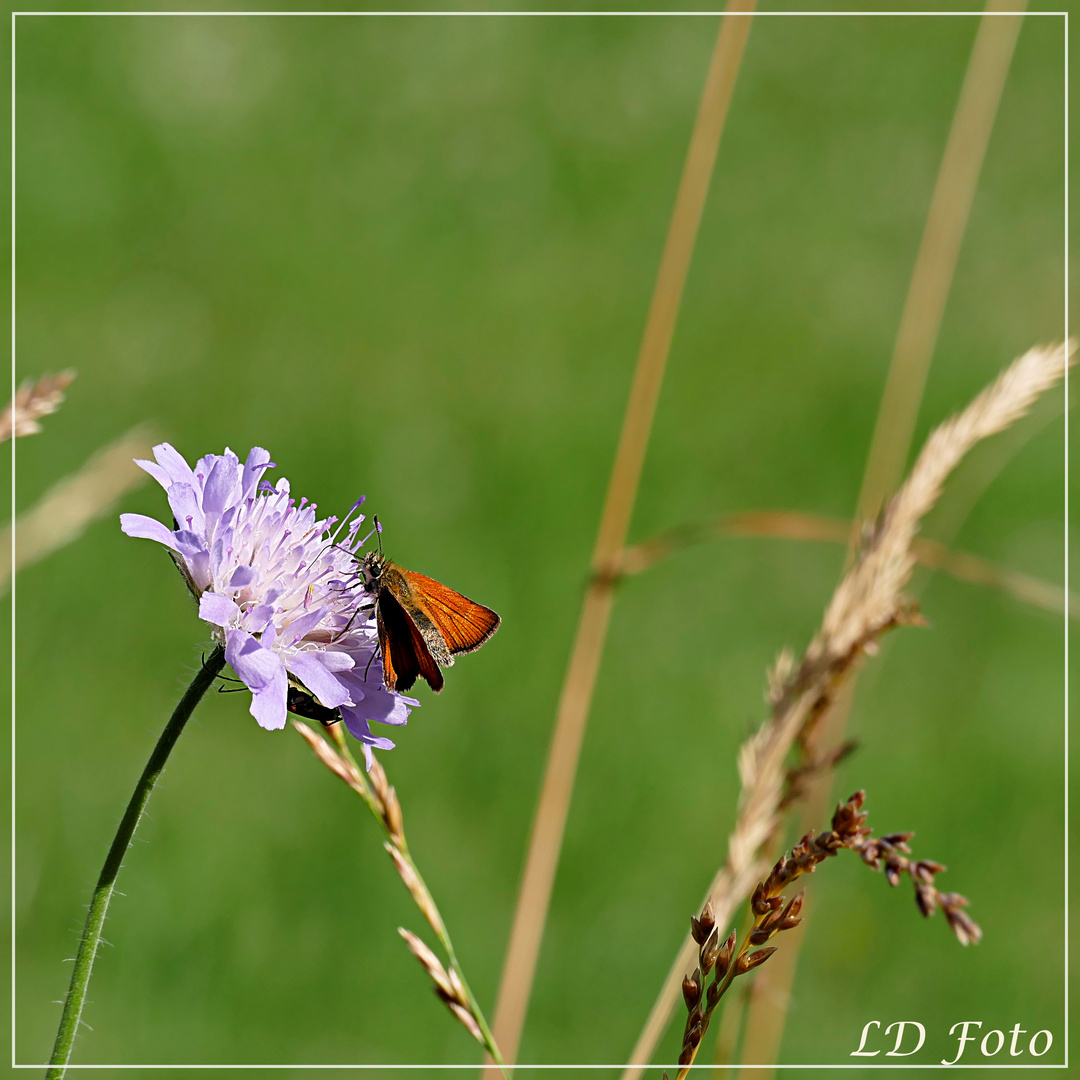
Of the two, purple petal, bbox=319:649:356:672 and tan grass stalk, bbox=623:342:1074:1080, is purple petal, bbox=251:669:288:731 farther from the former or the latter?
tan grass stalk, bbox=623:342:1074:1080

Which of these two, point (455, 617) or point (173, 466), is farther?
point (455, 617)

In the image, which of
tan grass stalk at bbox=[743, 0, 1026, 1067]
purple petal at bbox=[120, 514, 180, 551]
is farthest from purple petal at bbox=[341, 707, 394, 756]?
tan grass stalk at bbox=[743, 0, 1026, 1067]

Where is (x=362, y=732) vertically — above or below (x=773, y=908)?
above

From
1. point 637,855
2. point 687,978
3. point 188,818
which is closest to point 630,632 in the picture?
point 637,855

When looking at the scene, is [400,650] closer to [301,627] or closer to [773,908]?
[301,627]

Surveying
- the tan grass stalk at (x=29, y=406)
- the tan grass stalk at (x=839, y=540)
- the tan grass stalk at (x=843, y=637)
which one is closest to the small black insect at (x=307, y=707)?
the tan grass stalk at (x=29, y=406)

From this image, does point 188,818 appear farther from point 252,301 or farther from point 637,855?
point 252,301

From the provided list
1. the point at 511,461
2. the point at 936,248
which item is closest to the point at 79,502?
the point at 936,248
